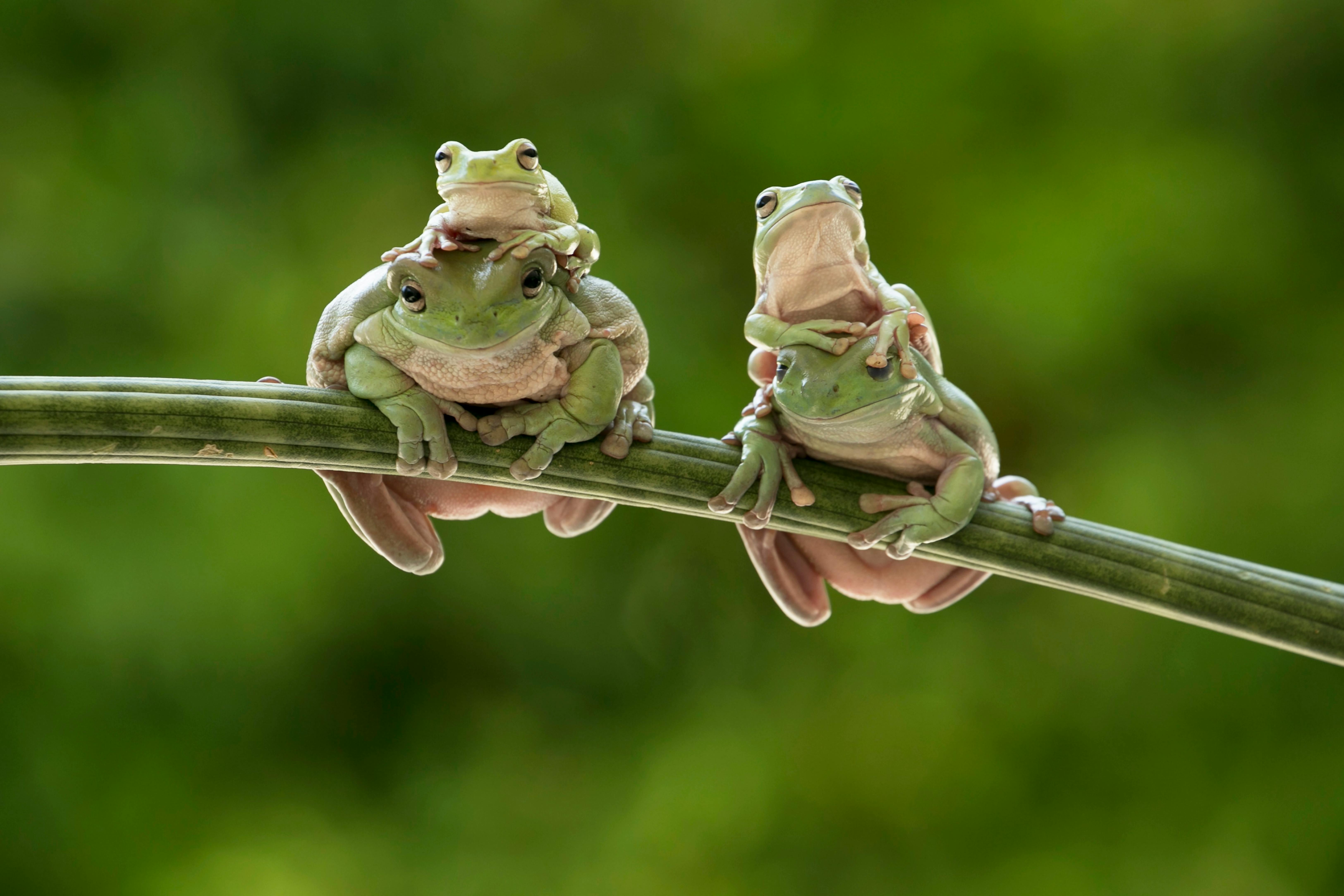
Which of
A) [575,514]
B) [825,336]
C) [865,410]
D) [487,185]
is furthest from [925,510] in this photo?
[487,185]

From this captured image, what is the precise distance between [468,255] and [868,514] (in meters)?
0.65

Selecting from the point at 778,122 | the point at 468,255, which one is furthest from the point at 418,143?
the point at 468,255

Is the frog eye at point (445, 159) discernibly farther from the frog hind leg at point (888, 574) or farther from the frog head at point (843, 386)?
the frog hind leg at point (888, 574)

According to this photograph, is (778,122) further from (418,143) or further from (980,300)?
(418,143)

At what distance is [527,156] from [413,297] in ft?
0.75

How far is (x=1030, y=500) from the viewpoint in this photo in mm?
1624

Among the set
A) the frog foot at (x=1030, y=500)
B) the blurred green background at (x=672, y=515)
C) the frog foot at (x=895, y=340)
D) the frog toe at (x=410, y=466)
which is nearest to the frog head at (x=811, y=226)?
the frog foot at (x=895, y=340)

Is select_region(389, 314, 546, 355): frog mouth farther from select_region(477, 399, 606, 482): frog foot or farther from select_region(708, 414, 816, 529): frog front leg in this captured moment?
select_region(708, 414, 816, 529): frog front leg

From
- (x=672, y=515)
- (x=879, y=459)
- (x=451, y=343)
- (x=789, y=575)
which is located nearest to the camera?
(x=451, y=343)

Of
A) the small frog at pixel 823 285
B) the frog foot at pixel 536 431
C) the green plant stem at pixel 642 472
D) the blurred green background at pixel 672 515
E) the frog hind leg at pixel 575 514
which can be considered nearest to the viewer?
the green plant stem at pixel 642 472

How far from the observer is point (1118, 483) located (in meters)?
3.64

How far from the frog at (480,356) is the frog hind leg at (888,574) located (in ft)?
1.31

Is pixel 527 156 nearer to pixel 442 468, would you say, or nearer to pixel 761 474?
pixel 442 468

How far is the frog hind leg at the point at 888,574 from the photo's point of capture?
1.69 m
